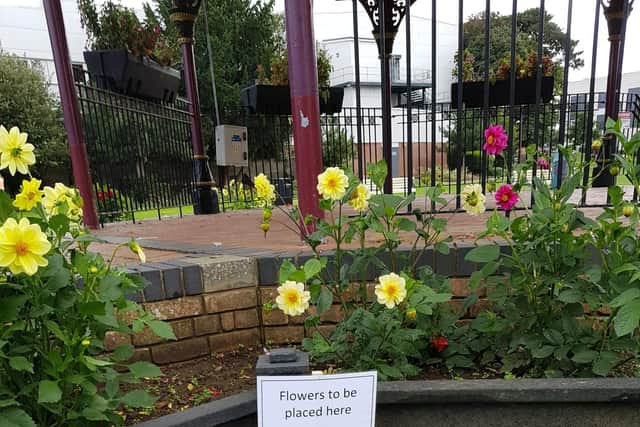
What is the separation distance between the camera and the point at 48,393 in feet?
2.41

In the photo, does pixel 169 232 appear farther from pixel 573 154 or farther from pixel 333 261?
pixel 573 154

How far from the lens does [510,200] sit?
1.21m

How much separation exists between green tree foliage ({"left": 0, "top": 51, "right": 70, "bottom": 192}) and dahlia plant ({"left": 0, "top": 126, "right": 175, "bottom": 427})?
1335 centimetres

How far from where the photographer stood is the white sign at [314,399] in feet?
3.00

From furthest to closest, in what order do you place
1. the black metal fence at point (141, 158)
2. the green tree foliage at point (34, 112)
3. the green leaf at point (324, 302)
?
the green tree foliage at point (34, 112)
the black metal fence at point (141, 158)
the green leaf at point (324, 302)

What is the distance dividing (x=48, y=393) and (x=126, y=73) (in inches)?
168

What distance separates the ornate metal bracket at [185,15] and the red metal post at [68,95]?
1.29 metres

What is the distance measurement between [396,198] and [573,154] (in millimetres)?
563

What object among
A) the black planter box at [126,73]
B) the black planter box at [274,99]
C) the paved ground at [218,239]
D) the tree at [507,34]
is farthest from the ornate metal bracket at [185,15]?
the tree at [507,34]

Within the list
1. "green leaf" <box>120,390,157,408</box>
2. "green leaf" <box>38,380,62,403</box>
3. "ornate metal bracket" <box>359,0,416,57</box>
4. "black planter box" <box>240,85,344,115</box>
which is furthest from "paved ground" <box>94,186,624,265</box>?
"black planter box" <box>240,85,344,115</box>

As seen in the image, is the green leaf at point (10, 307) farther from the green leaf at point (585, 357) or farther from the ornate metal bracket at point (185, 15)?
the ornate metal bracket at point (185, 15)

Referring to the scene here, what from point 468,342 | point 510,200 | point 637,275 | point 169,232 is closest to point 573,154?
point 510,200

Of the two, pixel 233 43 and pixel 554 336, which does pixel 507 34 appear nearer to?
pixel 233 43

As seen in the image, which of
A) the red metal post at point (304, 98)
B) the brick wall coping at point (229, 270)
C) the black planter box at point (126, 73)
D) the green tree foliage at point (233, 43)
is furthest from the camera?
the green tree foliage at point (233, 43)
